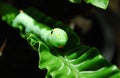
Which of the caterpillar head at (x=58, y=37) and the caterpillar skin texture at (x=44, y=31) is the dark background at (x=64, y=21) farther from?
the caterpillar head at (x=58, y=37)

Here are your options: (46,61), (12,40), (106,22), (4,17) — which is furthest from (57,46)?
(106,22)

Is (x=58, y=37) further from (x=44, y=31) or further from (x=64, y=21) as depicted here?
(x=64, y=21)

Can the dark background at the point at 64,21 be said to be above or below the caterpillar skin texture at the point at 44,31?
below

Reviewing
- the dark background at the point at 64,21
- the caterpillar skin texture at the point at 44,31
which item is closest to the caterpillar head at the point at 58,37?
the caterpillar skin texture at the point at 44,31

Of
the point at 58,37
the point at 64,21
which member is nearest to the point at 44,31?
the point at 58,37

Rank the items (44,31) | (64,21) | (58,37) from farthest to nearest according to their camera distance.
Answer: (64,21) < (44,31) < (58,37)

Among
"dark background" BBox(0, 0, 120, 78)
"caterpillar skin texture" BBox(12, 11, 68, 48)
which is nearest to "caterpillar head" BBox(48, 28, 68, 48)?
"caterpillar skin texture" BBox(12, 11, 68, 48)

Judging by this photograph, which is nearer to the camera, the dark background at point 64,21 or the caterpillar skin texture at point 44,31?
the caterpillar skin texture at point 44,31
